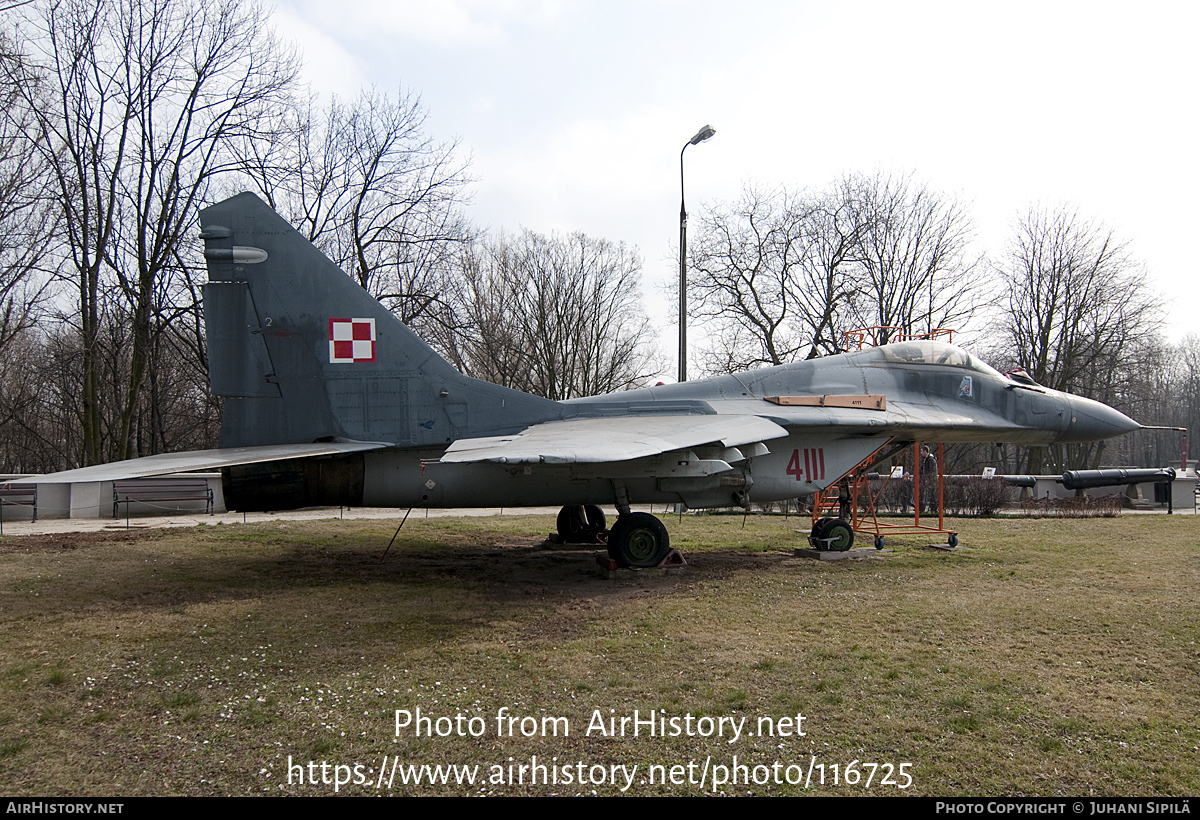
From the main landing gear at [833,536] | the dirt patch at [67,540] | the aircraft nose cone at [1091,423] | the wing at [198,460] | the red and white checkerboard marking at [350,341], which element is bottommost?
the dirt patch at [67,540]

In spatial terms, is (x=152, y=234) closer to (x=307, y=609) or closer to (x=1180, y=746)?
(x=307, y=609)

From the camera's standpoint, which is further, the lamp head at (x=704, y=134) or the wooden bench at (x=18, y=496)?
the wooden bench at (x=18, y=496)

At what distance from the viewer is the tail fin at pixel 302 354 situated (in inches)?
379

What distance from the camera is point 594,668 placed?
546 centimetres

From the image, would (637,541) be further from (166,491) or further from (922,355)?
(166,491)

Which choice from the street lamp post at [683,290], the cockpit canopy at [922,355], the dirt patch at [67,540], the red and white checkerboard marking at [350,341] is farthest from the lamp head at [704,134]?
the dirt patch at [67,540]

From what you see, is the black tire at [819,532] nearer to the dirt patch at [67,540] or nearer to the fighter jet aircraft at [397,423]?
the fighter jet aircraft at [397,423]

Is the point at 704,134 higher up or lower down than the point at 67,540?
higher up

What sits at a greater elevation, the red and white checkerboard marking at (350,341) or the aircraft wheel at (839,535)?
the red and white checkerboard marking at (350,341)

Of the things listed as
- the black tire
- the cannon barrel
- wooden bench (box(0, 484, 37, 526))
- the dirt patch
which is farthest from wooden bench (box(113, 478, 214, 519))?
the cannon barrel

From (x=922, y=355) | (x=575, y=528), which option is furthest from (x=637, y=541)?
(x=922, y=355)

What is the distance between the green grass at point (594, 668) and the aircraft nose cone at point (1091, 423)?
2851mm

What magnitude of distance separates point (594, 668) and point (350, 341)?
21.3 ft
